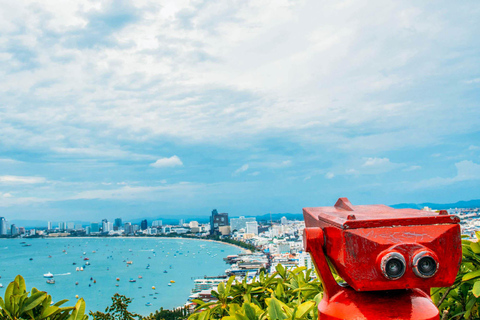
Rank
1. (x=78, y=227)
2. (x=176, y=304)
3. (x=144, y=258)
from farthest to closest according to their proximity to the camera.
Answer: (x=78, y=227), (x=144, y=258), (x=176, y=304)

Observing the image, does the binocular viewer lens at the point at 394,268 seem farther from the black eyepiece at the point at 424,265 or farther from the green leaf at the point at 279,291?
the green leaf at the point at 279,291

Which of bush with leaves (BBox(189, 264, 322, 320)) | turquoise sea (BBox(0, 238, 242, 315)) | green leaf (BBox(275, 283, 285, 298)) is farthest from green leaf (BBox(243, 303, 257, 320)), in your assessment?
turquoise sea (BBox(0, 238, 242, 315))

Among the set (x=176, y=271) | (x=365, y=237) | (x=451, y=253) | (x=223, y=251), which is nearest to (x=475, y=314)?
(x=451, y=253)

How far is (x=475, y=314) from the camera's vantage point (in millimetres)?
1740

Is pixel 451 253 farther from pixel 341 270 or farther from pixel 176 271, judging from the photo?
pixel 176 271

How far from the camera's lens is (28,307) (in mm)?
1528

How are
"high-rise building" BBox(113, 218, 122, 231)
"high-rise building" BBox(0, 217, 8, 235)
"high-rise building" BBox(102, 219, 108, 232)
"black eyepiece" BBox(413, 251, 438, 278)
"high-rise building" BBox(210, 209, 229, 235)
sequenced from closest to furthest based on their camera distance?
"black eyepiece" BBox(413, 251, 438, 278), "high-rise building" BBox(210, 209, 229, 235), "high-rise building" BBox(0, 217, 8, 235), "high-rise building" BBox(102, 219, 108, 232), "high-rise building" BBox(113, 218, 122, 231)

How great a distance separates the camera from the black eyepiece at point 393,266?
0.86 metres

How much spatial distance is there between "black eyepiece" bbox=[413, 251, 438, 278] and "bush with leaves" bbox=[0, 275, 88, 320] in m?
1.41

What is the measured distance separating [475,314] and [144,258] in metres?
65.1

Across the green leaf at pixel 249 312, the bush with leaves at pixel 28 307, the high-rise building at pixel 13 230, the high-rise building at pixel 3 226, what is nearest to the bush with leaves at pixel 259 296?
the green leaf at pixel 249 312

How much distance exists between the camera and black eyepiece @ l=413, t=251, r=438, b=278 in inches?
33.9

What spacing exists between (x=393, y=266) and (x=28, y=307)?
1.50 meters

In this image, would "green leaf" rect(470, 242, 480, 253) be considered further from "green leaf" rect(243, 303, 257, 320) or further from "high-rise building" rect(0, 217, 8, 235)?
"high-rise building" rect(0, 217, 8, 235)
